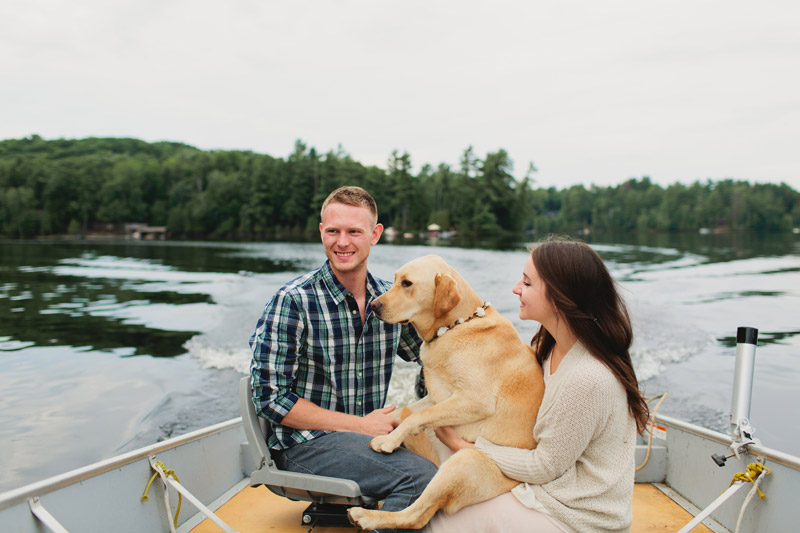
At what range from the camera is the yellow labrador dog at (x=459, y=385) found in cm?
221

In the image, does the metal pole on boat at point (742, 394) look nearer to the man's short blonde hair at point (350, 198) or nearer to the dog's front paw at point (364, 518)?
the dog's front paw at point (364, 518)

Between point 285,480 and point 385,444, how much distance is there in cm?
55

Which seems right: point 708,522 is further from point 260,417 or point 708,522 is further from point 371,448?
point 260,417

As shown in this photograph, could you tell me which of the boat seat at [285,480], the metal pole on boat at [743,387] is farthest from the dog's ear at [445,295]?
the metal pole on boat at [743,387]

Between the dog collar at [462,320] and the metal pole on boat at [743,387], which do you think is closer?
the dog collar at [462,320]

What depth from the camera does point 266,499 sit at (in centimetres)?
376

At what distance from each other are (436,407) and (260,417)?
94 centimetres

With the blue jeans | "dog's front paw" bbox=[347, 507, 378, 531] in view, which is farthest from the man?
"dog's front paw" bbox=[347, 507, 378, 531]

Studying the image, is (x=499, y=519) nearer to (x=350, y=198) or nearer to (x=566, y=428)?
(x=566, y=428)

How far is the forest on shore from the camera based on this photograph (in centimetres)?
8738

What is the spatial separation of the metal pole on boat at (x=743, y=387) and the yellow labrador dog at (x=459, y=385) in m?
1.42

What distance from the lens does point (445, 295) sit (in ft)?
8.78

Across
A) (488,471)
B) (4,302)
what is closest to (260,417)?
(488,471)

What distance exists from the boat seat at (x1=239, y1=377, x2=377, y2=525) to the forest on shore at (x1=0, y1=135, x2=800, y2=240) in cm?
7798
